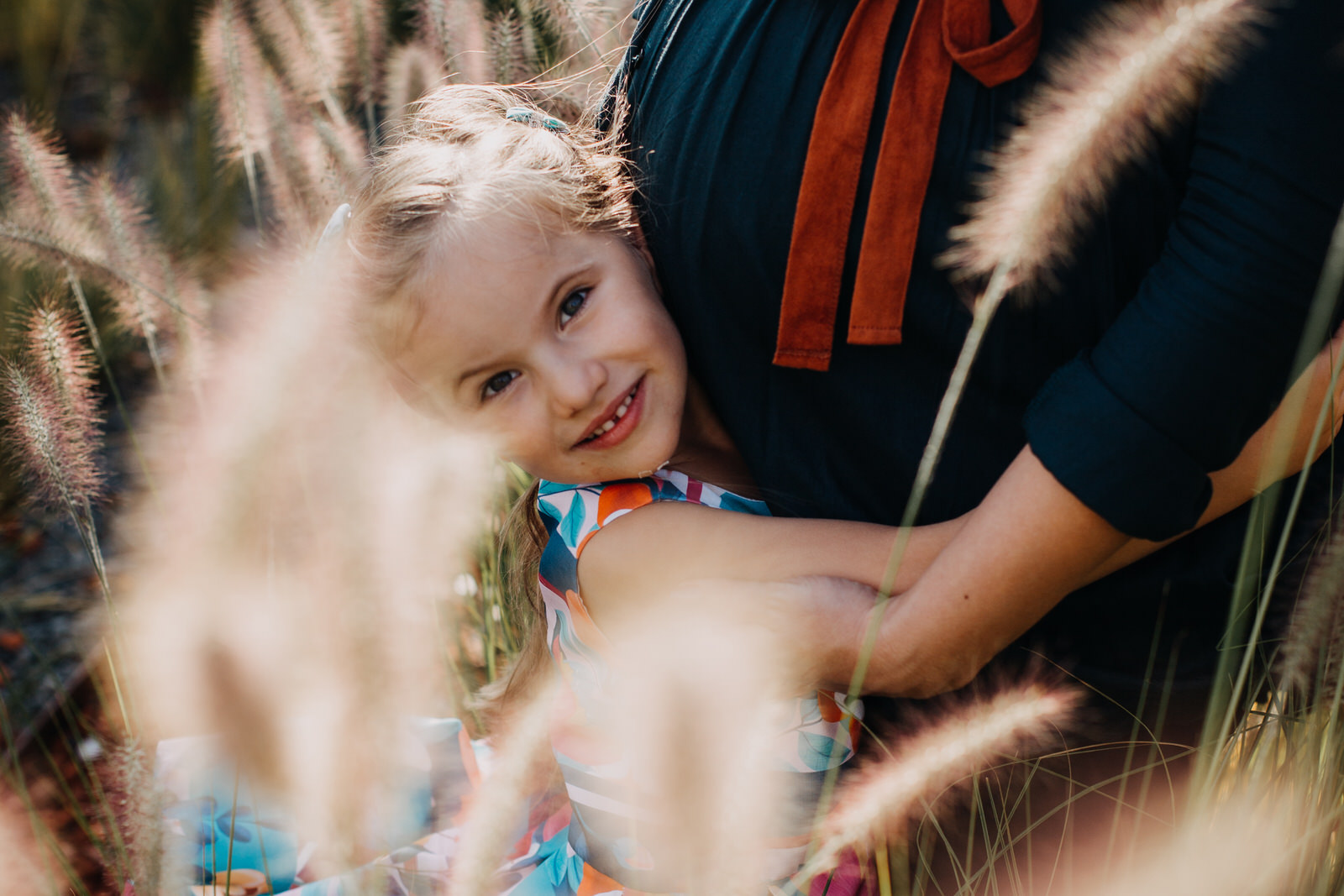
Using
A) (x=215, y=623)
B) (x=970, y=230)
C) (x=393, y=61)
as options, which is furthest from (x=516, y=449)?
(x=393, y=61)

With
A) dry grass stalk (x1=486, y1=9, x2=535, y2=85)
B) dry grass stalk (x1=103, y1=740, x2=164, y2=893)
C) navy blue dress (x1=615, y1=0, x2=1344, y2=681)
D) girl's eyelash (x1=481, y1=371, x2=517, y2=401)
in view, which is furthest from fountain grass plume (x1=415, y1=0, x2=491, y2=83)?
dry grass stalk (x1=103, y1=740, x2=164, y2=893)

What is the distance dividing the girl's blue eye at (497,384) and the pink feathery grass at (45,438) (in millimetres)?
471

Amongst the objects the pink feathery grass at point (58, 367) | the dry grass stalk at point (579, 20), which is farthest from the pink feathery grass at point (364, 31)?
the pink feathery grass at point (58, 367)

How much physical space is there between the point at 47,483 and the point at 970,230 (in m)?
1.07

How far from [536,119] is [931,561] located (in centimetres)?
75

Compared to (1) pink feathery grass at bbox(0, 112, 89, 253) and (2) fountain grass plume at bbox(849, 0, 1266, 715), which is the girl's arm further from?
(1) pink feathery grass at bbox(0, 112, 89, 253)

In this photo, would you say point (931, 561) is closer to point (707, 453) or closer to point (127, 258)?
point (707, 453)

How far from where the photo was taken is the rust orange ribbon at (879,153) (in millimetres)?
773

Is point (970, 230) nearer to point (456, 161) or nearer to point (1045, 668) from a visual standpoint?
point (1045, 668)

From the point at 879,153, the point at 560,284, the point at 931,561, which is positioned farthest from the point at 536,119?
the point at 931,561

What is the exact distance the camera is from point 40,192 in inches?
56.6

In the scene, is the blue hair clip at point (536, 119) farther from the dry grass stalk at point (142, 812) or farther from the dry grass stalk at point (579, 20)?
the dry grass stalk at point (142, 812)

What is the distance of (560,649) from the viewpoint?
4.01 ft

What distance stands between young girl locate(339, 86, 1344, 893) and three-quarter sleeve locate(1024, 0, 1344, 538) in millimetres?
196
